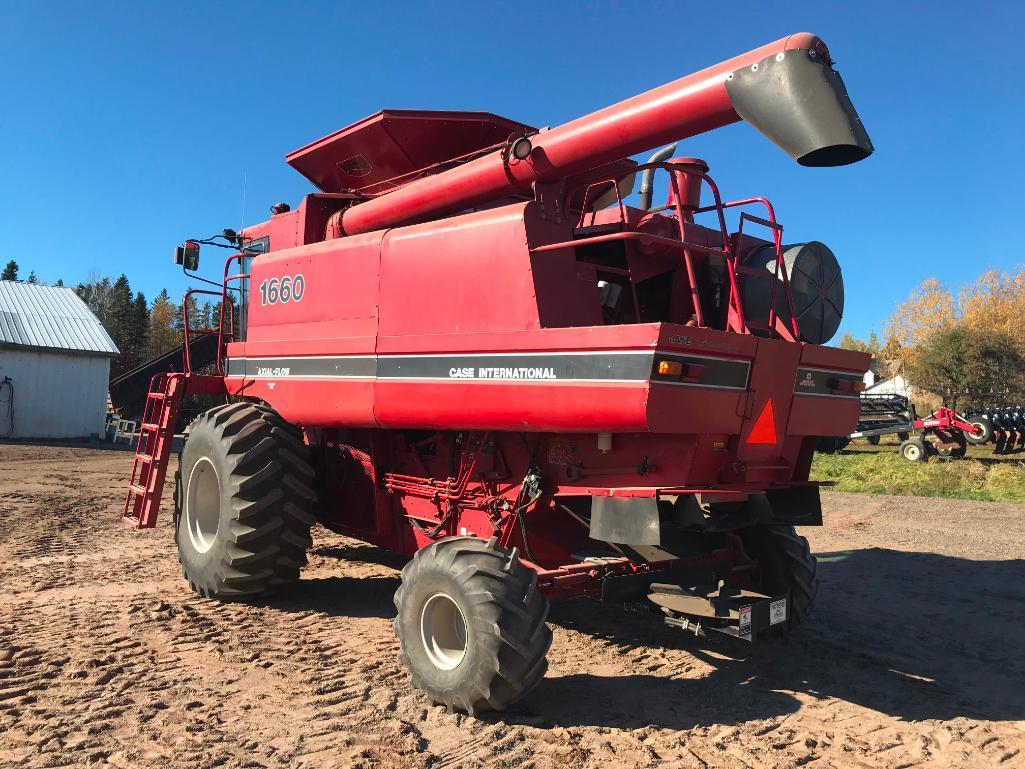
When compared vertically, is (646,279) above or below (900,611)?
above

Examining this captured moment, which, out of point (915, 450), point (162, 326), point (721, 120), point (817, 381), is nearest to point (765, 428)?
point (817, 381)

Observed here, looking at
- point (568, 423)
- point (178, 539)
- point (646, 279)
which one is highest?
point (646, 279)

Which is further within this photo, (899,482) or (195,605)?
(899,482)

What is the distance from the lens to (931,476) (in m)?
15.8

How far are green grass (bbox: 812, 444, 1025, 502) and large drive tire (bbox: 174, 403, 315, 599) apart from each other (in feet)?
30.5

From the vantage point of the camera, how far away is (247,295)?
719 centimetres

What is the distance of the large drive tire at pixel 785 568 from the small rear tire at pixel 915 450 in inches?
634

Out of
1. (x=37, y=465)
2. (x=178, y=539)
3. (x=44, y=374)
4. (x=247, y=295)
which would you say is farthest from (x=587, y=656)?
(x=44, y=374)

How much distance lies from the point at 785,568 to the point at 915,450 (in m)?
16.5

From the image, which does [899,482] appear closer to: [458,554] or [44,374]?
[458,554]

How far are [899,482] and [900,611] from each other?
10326 mm

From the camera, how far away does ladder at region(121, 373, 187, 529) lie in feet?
22.1

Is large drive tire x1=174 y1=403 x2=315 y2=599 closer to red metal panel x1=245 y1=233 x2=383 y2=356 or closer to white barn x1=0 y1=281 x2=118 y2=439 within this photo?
red metal panel x1=245 y1=233 x2=383 y2=356

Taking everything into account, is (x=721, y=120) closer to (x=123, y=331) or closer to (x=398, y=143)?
(x=398, y=143)
